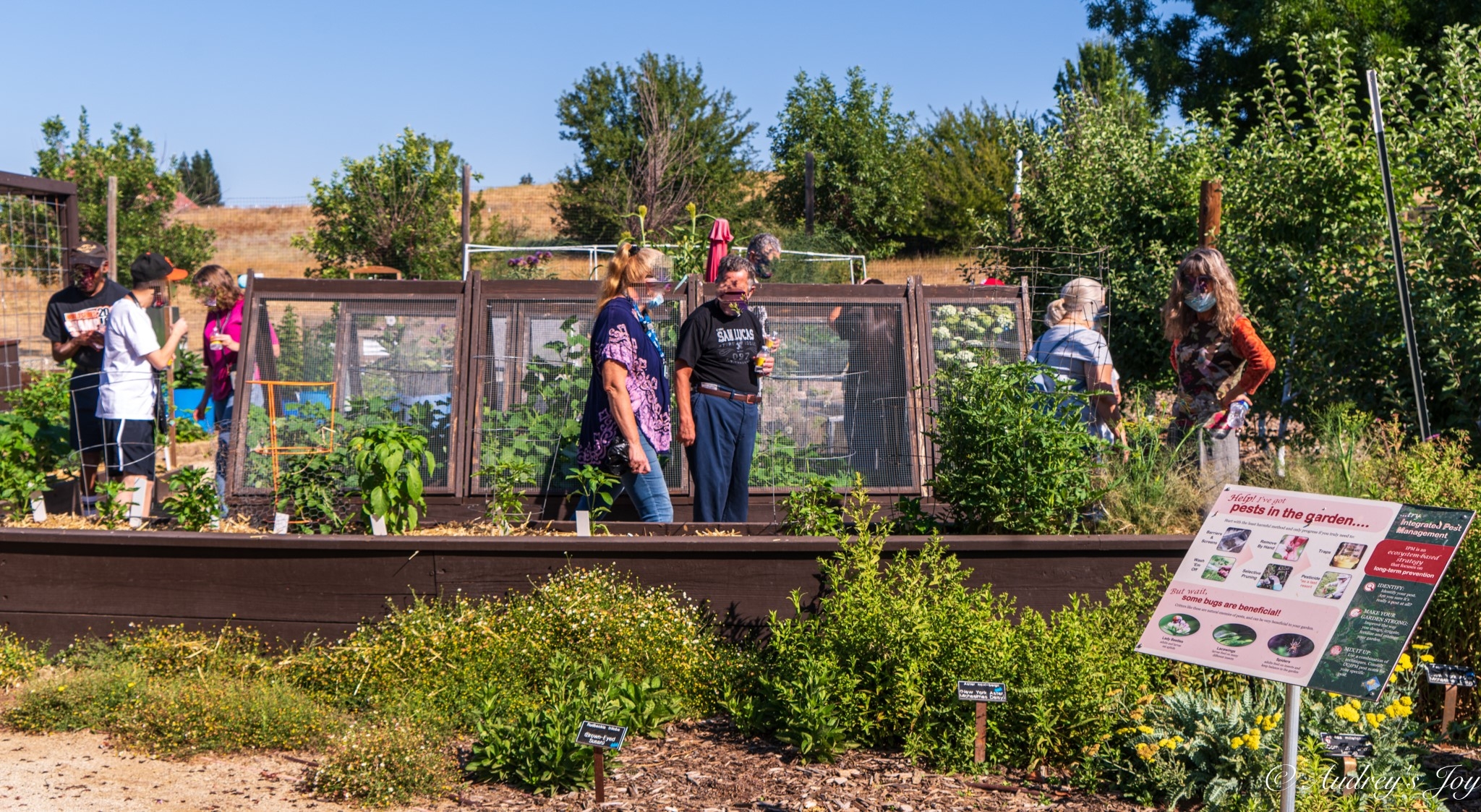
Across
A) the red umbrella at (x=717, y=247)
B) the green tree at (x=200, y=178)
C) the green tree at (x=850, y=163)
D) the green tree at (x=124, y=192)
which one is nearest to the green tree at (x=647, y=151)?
the green tree at (x=850, y=163)

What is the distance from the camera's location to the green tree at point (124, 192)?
22609 mm

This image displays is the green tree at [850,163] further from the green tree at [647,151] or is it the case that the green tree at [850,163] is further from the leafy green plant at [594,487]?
the leafy green plant at [594,487]

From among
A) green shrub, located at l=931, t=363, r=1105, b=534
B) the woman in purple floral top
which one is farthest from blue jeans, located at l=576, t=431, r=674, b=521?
green shrub, located at l=931, t=363, r=1105, b=534

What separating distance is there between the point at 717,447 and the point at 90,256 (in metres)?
4.03

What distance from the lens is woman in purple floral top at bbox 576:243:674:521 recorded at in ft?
A: 16.6

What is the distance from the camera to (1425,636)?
4.09 metres

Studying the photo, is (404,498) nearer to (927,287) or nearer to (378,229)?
(927,287)

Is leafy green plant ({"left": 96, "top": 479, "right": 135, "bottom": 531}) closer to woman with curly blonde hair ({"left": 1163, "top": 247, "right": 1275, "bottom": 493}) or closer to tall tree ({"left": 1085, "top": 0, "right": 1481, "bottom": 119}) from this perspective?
woman with curly blonde hair ({"left": 1163, "top": 247, "right": 1275, "bottom": 493})

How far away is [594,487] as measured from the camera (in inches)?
202

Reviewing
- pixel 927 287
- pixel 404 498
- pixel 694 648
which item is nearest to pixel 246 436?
pixel 404 498

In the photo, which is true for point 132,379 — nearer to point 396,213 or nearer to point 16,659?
point 16,659

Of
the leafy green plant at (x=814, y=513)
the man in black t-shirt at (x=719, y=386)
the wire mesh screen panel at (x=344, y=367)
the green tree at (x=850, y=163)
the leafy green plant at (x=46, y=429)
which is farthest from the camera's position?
the green tree at (x=850, y=163)

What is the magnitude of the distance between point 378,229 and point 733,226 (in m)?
6.92

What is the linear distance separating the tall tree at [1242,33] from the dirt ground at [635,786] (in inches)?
632
